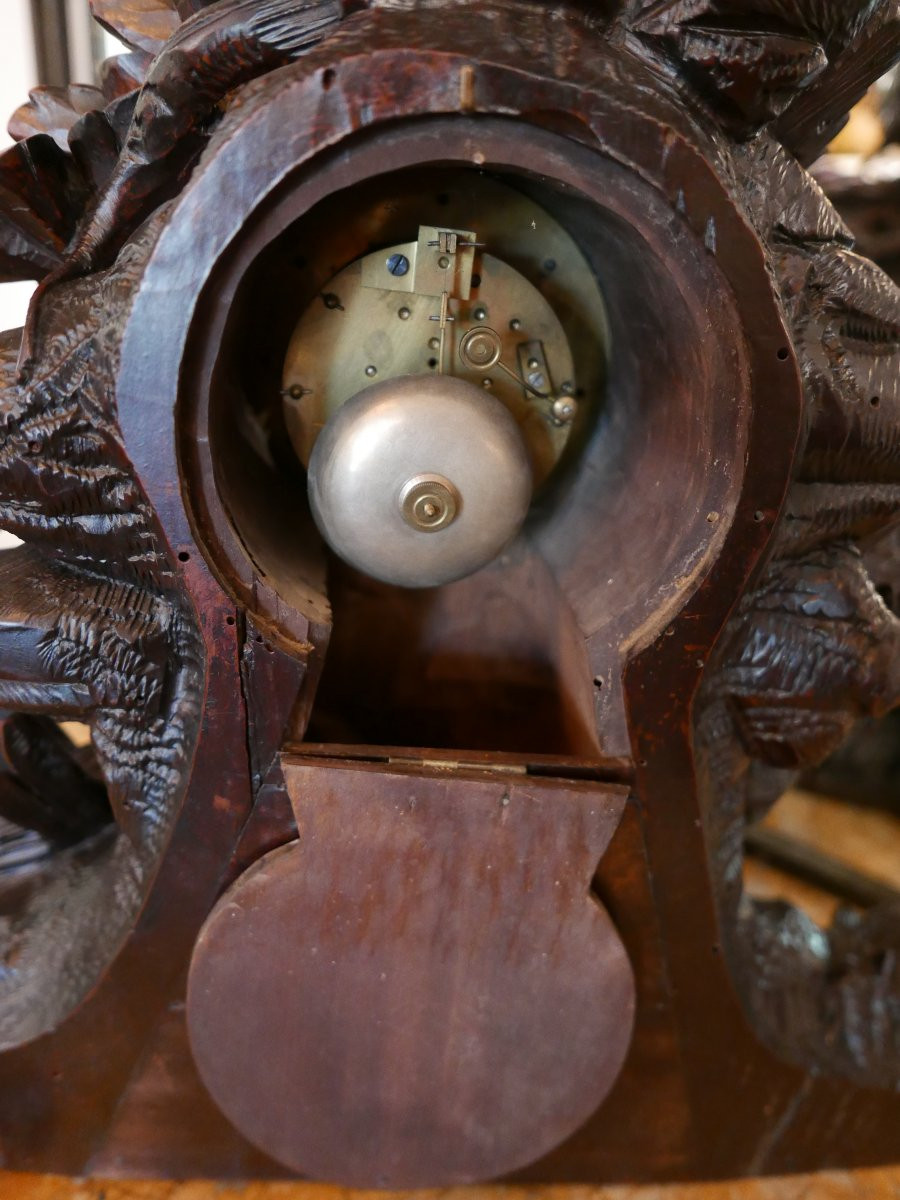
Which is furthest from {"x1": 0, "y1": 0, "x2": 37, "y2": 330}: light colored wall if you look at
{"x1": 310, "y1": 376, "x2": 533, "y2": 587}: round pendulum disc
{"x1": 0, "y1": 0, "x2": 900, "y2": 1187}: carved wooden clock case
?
{"x1": 310, "y1": 376, "x2": 533, "y2": 587}: round pendulum disc

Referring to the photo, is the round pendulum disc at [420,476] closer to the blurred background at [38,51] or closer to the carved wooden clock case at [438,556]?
the carved wooden clock case at [438,556]

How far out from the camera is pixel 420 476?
0.84 m

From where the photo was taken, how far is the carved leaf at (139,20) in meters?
0.93

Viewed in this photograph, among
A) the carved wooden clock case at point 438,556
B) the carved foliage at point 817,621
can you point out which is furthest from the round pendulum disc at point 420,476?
the carved foliage at point 817,621

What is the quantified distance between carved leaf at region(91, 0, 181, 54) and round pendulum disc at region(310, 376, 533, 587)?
42 cm

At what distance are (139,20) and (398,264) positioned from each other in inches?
13.9

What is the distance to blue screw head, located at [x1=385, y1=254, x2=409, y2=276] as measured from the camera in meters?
0.95

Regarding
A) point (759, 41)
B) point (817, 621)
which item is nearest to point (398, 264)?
point (759, 41)

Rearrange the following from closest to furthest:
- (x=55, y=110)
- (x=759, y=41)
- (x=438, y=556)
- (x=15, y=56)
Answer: (x=759, y=41) → (x=438, y=556) → (x=55, y=110) → (x=15, y=56)

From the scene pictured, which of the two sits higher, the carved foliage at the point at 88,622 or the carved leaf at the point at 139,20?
the carved leaf at the point at 139,20

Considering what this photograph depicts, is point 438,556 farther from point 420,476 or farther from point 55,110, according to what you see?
point 55,110

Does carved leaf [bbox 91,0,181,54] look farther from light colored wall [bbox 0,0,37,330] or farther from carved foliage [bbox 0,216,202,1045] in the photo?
light colored wall [bbox 0,0,37,330]

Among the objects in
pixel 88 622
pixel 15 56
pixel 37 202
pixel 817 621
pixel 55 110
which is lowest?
pixel 88 622

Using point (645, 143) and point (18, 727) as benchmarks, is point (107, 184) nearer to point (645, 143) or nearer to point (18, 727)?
point (645, 143)
